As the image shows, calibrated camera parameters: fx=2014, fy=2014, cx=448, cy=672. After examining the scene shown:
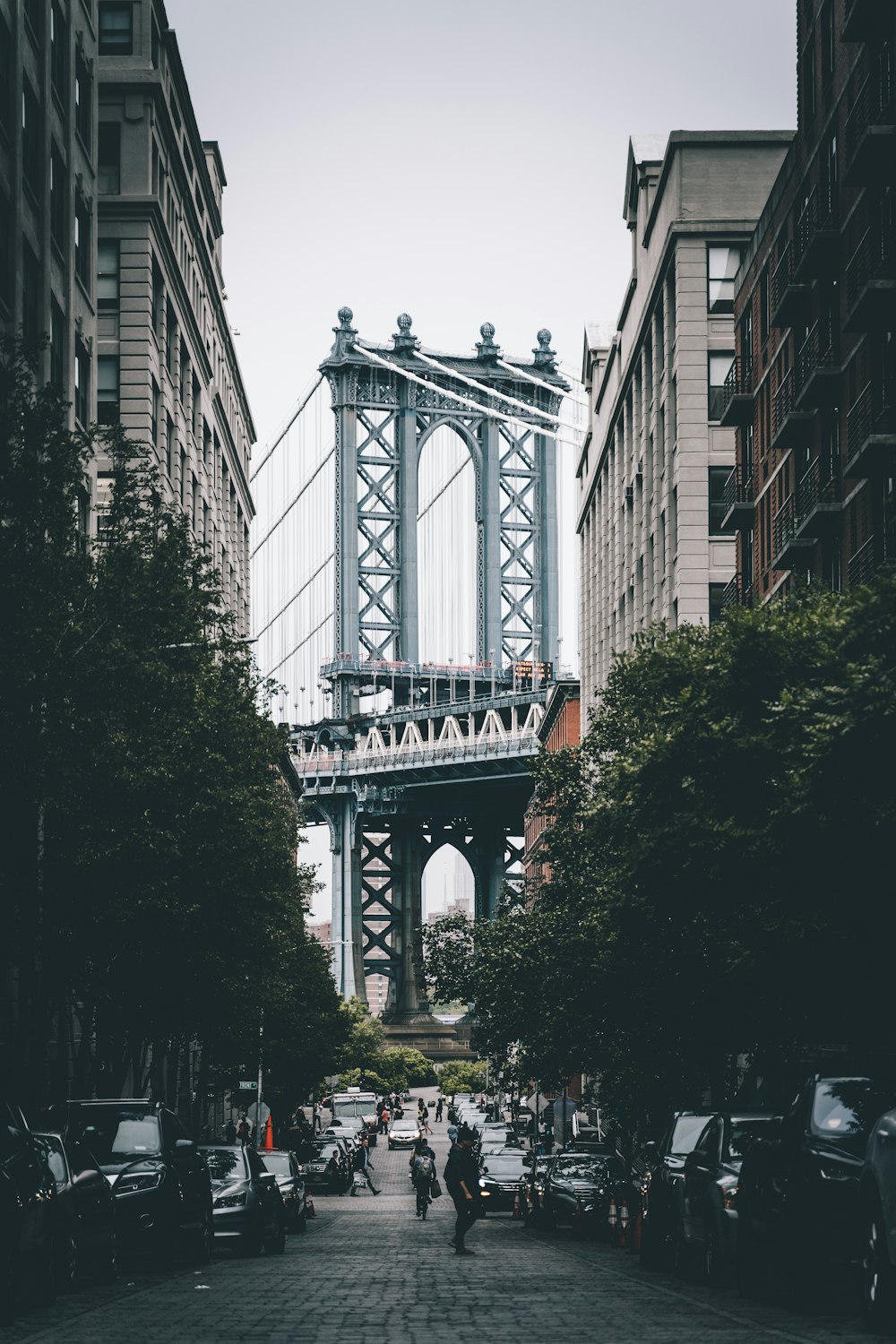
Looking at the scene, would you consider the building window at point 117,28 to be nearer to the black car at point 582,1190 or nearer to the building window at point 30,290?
the building window at point 30,290

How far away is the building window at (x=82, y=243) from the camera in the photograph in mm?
45688

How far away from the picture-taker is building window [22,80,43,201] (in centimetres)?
4012

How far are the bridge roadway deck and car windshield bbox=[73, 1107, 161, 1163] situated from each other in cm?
144

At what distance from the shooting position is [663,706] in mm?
29078

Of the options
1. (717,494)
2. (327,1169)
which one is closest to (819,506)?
(717,494)

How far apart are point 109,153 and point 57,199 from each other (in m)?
18.5

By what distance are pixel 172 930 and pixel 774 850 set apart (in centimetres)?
1116

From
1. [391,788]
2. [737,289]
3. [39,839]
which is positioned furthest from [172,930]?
[391,788]

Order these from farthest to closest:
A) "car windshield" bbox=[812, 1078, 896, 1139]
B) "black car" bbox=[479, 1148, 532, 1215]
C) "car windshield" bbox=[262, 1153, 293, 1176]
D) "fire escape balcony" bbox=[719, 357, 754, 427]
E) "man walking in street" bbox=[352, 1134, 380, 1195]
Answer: "man walking in street" bbox=[352, 1134, 380, 1195], "fire escape balcony" bbox=[719, 357, 754, 427], "black car" bbox=[479, 1148, 532, 1215], "car windshield" bbox=[262, 1153, 293, 1176], "car windshield" bbox=[812, 1078, 896, 1139]

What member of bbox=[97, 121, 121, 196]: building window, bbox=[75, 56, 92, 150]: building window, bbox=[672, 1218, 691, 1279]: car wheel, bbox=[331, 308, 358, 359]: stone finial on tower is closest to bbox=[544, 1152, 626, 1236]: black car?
bbox=[672, 1218, 691, 1279]: car wheel

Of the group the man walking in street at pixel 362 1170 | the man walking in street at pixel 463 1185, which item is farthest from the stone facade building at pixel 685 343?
the man walking in street at pixel 463 1185

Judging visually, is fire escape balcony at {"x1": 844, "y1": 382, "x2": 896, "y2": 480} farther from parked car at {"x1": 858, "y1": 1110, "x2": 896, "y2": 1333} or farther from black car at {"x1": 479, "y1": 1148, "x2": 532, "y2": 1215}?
parked car at {"x1": 858, "y1": 1110, "x2": 896, "y2": 1333}

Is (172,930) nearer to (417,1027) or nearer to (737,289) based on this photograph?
(737,289)

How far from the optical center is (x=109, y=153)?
60.9m
